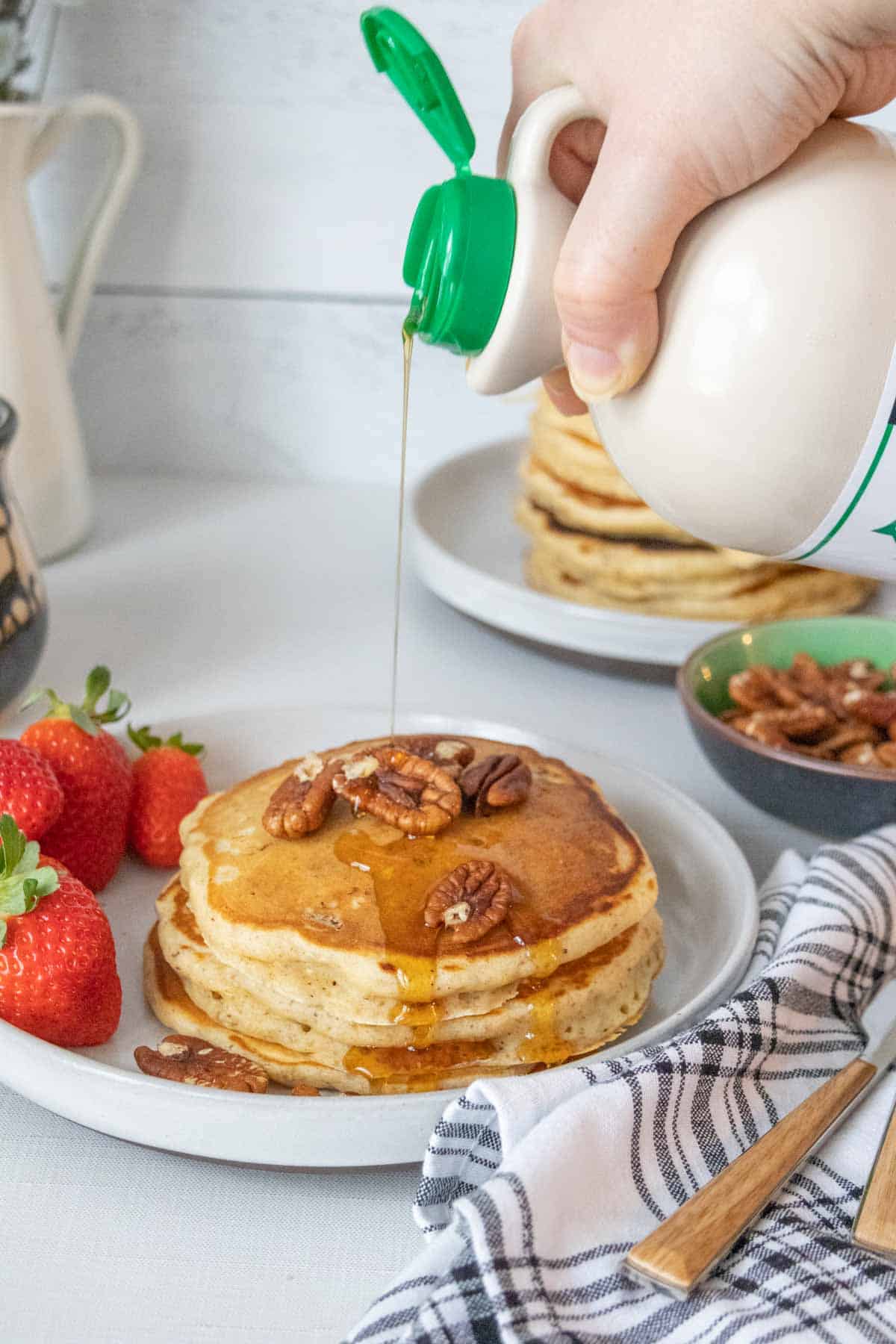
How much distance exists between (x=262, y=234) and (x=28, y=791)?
1.25 meters

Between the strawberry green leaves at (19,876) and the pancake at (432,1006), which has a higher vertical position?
the strawberry green leaves at (19,876)

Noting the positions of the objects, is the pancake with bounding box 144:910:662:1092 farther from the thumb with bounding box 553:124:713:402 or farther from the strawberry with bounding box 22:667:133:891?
the thumb with bounding box 553:124:713:402

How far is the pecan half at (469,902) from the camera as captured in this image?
0.89m

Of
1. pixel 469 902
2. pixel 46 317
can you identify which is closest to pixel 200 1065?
pixel 469 902

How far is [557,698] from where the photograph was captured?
60.7 inches

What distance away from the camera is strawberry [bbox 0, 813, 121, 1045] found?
2.85 ft

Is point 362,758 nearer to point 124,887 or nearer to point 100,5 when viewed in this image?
point 124,887

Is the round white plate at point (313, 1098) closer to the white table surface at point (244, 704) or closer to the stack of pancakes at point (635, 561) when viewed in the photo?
the white table surface at point (244, 704)

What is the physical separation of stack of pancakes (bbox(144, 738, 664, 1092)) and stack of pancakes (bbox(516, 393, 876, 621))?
23.3 inches

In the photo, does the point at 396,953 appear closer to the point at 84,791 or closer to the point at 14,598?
the point at 84,791

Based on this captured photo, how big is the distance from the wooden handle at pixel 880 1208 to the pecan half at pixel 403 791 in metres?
0.37

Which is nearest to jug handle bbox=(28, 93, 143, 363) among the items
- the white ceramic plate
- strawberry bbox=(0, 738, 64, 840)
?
the white ceramic plate

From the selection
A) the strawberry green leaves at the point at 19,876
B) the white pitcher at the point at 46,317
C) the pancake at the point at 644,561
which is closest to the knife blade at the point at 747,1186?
the strawberry green leaves at the point at 19,876

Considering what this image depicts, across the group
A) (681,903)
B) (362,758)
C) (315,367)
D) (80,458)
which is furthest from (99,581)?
(681,903)
